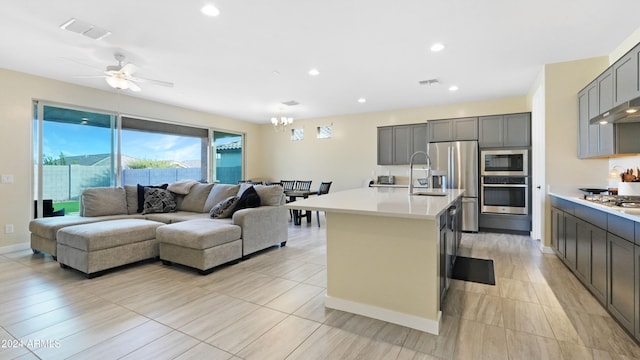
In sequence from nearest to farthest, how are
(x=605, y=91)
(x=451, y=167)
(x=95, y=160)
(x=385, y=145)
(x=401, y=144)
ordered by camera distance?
(x=605, y=91) → (x=95, y=160) → (x=451, y=167) → (x=401, y=144) → (x=385, y=145)

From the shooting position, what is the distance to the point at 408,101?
595cm

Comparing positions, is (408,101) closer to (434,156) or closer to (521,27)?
(434,156)

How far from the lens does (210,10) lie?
2623 millimetres

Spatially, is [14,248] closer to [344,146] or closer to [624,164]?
[344,146]

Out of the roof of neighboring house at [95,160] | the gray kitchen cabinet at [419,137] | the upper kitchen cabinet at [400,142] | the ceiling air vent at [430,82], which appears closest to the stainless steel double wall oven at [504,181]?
the gray kitchen cabinet at [419,137]

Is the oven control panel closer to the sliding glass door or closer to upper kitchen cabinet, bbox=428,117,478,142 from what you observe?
upper kitchen cabinet, bbox=428,117,478,142

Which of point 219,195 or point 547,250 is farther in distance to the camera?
point 219,195

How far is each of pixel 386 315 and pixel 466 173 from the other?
4.14 meters

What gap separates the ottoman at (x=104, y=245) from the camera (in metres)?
3.10

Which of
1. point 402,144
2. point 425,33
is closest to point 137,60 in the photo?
point 425,33

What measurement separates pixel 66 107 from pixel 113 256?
323 cm

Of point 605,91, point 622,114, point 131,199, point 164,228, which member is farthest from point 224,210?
point 605,91

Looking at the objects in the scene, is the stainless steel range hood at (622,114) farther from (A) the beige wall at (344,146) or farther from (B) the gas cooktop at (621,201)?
(A) the beige wall at (344,146)


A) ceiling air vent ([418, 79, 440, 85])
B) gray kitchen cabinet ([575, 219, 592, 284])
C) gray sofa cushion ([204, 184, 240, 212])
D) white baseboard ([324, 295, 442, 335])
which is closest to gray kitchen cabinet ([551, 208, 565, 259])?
gray kitchen cabinet ([575, 219, 592, 284])
